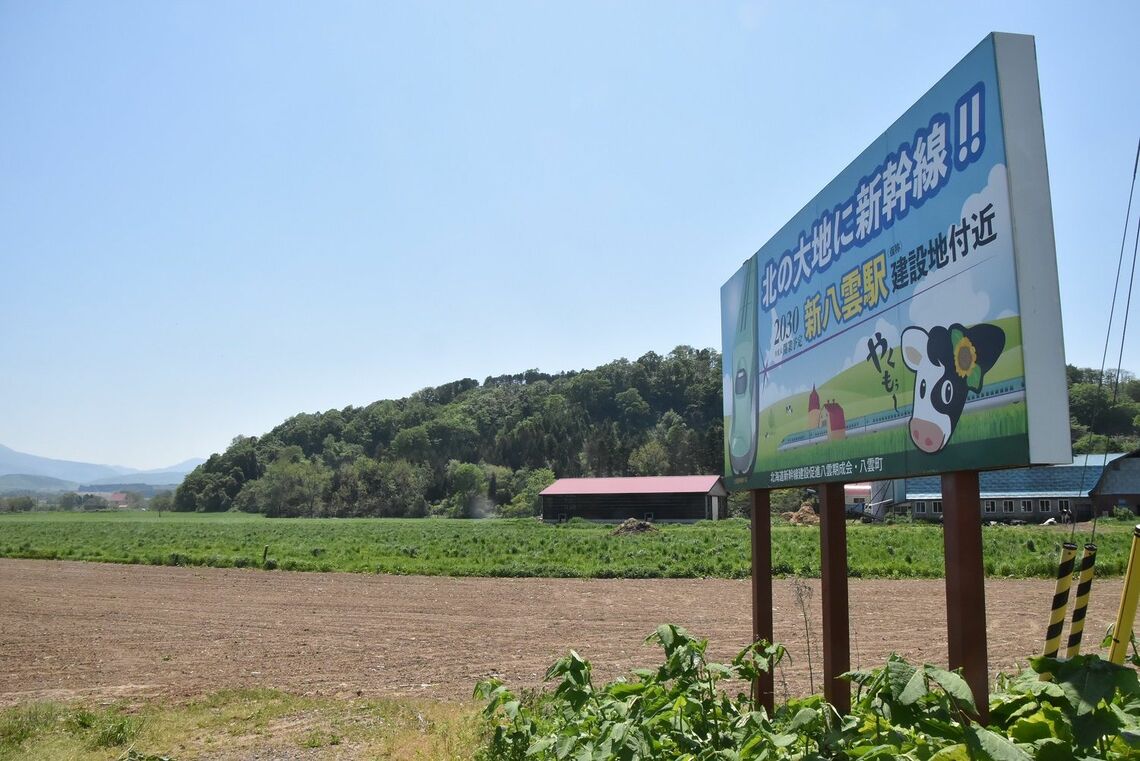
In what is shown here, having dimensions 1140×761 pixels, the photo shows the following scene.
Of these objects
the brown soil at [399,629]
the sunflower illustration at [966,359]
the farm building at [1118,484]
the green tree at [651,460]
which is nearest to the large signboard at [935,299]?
the sunflower illustration at [966,359]

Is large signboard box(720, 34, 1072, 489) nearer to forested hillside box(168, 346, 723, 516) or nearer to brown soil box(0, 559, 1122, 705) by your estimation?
brown soil box(0, 559, 1122, 705)

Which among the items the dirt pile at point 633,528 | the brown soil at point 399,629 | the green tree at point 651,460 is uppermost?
the green tree at point 651,460

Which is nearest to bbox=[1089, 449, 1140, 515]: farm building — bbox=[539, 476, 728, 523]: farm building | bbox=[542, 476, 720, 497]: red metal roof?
bbox=[539, 476, 728, 523]: farm building

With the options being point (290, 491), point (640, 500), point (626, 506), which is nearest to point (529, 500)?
point (626, 506)

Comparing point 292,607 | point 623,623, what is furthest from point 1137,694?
point 292,607

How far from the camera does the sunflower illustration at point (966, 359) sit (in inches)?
123

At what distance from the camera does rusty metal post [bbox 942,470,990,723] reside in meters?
3.14

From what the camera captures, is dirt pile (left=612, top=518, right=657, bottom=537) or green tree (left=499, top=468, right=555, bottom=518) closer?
dirt pile (left=612, top=518, right=657, bottom=537)

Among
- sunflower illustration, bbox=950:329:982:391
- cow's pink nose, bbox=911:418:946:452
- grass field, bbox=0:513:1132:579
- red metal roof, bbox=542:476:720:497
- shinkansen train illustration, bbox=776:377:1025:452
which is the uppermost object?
red metal roof, bbox=542:476:720:497

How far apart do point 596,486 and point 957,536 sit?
59.6 meters

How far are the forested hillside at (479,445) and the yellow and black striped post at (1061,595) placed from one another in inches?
3239

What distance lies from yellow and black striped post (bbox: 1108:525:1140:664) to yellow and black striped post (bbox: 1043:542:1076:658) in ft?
0.66

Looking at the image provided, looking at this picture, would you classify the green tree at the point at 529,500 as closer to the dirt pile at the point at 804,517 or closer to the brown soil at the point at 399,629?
the dirt pile at the point at 804,517

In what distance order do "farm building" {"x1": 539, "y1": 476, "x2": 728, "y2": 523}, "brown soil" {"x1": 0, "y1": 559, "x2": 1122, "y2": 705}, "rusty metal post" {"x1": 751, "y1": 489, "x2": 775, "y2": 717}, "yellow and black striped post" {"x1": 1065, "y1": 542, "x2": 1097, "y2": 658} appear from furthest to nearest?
"farm building" {"x1": 539, "y1": 476, "x2": 728, "y2": 523} → "brown soil" {"x1": 0, "y1": 559, "x2": 1122, "y2": 705} → "rusty metal post" {"x1": 751, "y1": 489, "x2": 775, "y2": 717} → "yellow and black striped post" {"x1": 1065, "y1": 542, "x2": 1097, "y2": 658}
